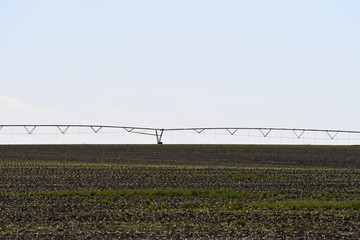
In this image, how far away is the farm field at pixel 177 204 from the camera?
20047 mm

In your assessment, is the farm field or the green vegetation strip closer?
the farm field

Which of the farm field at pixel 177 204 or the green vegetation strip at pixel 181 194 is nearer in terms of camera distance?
the farm field at pixel 177 204

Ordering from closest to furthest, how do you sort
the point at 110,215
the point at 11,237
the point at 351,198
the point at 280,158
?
the point at 11,237, the point at 110,215, the point at 351,198, the point at 280,158

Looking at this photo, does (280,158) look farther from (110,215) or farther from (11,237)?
(11,237)

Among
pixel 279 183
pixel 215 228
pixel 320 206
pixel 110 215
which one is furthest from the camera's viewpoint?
pixel 279 183

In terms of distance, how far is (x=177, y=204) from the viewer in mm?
25859

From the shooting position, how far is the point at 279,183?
A: 34.3m

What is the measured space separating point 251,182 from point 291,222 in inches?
509

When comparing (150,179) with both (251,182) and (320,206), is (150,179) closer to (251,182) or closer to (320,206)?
(251,182)

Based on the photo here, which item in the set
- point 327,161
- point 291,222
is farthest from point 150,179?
point 327,161

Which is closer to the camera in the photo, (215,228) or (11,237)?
(11,237)

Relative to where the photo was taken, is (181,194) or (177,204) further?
(181,194)

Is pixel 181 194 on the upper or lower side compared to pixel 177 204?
upper

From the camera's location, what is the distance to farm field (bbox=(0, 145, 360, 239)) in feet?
65.8
